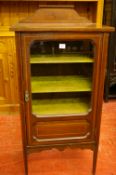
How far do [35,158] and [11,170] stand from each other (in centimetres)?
24

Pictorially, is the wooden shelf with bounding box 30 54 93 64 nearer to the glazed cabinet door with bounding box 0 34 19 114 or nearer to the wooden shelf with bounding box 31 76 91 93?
the wooden shelf with bounding box 31 76 91 93

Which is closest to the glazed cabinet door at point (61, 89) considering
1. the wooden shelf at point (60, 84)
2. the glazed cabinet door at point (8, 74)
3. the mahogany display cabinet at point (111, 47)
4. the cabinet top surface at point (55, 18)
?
the wooden shelf at point (60, 84)

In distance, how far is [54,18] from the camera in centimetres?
149

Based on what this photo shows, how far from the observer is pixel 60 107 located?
1615 millimetres

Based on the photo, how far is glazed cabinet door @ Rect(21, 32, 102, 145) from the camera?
1401 mm

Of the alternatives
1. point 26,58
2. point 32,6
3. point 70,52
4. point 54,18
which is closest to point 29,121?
point 26,58

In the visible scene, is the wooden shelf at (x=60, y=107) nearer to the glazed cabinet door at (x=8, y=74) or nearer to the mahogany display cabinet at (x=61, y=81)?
the mahogany display cabinet at (x=61, y=81)

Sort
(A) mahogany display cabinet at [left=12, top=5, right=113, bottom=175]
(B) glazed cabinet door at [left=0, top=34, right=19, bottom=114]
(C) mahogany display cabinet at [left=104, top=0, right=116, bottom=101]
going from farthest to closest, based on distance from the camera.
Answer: (C) mahogany display cabinet at [left=104, top=0, right=116, bottom=101] → (B) glazed cabinet door at [left=0, top=34, right=19, bottom=114] → (A) mahogany display cabinet at [left=12, top=5, right=113, bottom=175]

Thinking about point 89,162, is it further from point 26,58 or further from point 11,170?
point 26,58

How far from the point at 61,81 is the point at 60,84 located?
4 cm

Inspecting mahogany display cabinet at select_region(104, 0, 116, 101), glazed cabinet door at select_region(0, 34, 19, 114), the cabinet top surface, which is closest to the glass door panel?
the cabinet top surface

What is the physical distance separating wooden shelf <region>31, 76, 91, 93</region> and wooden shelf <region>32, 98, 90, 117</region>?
4.8 inches

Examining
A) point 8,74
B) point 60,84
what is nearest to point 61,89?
point 60,84

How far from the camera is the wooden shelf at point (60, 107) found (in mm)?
1530
